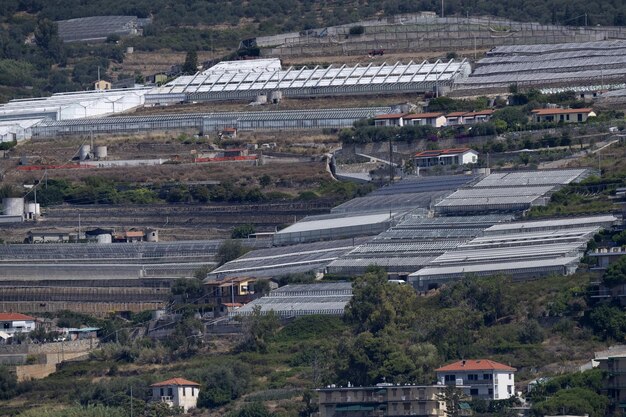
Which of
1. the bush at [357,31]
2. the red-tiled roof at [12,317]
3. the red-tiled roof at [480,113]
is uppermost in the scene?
the bush at [357,31]

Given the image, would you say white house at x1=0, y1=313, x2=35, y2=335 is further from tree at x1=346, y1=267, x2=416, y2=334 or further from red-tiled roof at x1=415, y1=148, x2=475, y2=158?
red-tiled roof at x1=415, y1=148, x2=475, y2=158

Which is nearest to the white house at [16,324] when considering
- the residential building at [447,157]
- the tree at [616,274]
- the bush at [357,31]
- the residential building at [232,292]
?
the residential building at [232,292]

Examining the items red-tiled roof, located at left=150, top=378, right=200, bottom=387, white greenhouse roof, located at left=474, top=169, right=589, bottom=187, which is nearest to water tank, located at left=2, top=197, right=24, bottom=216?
white greenhouse roof, located at left=474, top=169, right=589, bottom=187

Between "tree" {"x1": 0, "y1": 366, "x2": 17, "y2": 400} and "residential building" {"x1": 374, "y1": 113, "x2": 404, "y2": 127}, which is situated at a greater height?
"residential building" {"x1": 374, "y1": 113, "x2": 404, "y2": 127}

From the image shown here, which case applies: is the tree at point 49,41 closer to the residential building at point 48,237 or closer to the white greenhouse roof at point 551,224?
the residential building at point 48,237

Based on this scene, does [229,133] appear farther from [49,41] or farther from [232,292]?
[49,41]

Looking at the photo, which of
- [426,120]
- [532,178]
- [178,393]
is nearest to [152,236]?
[426,120]
